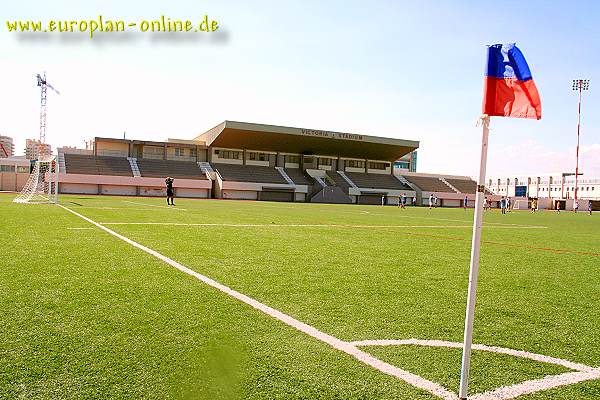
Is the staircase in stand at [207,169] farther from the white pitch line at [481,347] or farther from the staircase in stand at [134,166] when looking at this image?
the white pitch line at [481,347]

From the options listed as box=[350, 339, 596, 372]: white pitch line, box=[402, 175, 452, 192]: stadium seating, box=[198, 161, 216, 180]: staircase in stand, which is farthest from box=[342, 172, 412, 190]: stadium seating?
box=[350, 339, 596, 372]: white pitch line

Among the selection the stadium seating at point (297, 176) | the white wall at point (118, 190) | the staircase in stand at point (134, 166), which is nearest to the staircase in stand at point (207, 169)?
the staircase in stand at point (134, 166)

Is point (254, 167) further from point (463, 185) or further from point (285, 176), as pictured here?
point (463, 185)

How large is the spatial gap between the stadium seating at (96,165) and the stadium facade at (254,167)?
4.5 inches

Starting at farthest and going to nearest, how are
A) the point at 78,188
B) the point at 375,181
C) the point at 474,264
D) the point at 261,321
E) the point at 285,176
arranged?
the point at 375,181, the point at 285,176, the point at 78,188, the point at 261,321, the point at 474,264

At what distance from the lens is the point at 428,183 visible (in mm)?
80750

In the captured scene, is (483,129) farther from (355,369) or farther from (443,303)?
(443,303)

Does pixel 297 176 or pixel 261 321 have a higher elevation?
pixel 297 176

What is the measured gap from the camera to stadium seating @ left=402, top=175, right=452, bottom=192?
78000 millimetres

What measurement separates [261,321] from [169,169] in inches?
2458

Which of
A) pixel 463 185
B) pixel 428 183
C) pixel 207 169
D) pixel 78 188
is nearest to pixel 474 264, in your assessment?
pixel 78 188

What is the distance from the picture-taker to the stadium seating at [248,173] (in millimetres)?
64919

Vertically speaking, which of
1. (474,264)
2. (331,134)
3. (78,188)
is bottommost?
(78,188)

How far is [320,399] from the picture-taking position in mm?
2902
